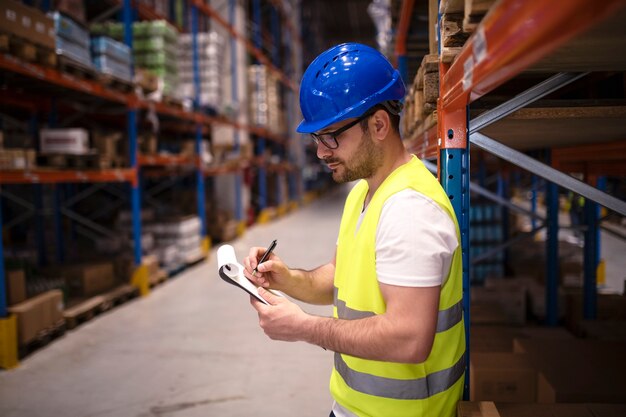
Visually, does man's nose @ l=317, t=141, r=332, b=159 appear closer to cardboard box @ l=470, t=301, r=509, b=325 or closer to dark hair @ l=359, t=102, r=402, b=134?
dark hair @ l=359, t=102, r=402, b=134

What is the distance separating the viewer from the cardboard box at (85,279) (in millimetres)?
5629

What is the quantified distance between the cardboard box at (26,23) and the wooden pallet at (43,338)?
262 centimetres

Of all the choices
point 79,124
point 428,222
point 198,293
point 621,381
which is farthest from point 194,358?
point 79,124

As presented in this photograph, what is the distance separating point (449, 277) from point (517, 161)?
63cm

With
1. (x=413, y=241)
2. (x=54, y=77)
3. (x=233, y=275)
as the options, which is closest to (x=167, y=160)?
(x=54, y=77)

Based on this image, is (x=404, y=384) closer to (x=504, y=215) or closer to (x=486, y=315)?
(x=486, y=315)

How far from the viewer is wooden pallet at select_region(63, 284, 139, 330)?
16.3ft

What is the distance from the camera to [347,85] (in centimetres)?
145

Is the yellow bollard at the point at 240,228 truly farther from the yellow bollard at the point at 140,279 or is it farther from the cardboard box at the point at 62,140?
the cardboard box at the point at 62,140

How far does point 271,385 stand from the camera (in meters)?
3.70

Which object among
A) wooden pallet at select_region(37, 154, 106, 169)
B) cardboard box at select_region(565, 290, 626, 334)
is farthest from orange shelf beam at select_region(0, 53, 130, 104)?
cardboard box at select_region(565, 290, 626, 334)

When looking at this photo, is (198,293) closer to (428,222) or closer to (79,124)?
(79,124)

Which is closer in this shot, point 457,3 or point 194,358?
point 457,3

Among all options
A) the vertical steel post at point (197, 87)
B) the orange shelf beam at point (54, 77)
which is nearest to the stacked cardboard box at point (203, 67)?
the vertical steel post at point (197, 87)
